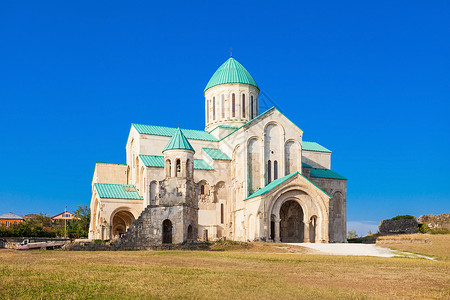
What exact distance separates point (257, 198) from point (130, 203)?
36.0 ft

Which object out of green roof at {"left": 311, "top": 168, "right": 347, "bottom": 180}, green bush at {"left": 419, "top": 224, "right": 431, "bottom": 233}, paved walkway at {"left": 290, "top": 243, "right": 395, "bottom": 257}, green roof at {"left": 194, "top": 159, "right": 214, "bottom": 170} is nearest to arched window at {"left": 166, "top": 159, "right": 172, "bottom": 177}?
green roof at {"left": 194, "top": 159, "right": 214, "bottom": 170}

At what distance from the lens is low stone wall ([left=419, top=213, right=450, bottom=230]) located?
47.8m

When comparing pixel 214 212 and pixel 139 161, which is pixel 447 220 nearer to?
pixel 214 212

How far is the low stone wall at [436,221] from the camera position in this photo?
4781cm

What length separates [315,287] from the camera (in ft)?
43.9

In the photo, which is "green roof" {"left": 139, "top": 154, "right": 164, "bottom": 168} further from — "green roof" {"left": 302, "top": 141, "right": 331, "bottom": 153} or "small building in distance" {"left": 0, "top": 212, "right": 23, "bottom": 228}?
"small building in distance" {"left": 0, "top": 212, "right": 23, "bottom": 228}

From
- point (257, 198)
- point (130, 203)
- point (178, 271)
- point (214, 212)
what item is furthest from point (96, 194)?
point (178, 271)

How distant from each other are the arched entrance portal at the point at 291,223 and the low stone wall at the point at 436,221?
15672 millimetres

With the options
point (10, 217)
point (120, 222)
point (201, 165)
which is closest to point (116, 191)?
point (120, 222)

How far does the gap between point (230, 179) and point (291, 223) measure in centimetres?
667

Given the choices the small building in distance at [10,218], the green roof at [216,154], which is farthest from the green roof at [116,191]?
the small building in distance at [10,218]

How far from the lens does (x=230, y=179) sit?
43.5 m

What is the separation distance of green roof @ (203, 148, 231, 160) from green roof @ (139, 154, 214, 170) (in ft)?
3.14

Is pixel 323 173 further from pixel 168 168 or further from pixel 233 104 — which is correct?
pixel 168 168
